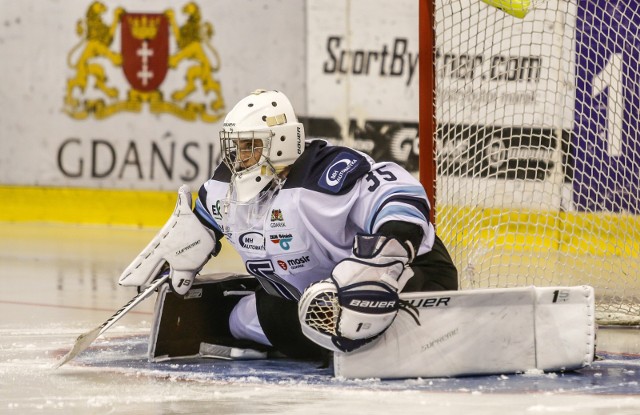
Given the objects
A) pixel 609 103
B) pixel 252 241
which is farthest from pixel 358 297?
pixel 609 103

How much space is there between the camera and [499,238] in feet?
20.9

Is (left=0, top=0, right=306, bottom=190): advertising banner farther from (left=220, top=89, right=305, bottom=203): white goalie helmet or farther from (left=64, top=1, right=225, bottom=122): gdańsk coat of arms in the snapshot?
(left=220, top=89, right=305, bottom=203): white goalie helmet

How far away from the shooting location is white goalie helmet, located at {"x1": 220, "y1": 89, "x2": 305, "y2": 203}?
4332mm

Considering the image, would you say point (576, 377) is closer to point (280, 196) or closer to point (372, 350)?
point (372, 350)

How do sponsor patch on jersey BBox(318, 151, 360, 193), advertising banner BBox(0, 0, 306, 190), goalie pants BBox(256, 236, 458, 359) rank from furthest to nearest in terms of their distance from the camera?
advertising banner BBox(0, 0, 306, 190), goalie pants BBox(256, 236, 458, 359), sponsor patch on jersey BBox(318, 151, 360, 193)

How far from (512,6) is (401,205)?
4.54ft

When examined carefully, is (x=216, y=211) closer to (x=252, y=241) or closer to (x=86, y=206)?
(x=252, y=241)

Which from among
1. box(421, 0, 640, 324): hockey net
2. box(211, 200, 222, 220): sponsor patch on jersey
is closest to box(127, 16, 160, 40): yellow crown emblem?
box(421, 0, 640, 324): hockey net

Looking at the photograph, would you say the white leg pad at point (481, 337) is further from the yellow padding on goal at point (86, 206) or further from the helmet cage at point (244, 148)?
the yellow padding on goal at point (86, 206)

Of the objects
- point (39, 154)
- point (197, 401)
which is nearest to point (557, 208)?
point (197, 401)

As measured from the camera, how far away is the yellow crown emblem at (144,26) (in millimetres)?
9789

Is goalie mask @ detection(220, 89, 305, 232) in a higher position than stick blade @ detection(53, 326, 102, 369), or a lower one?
higher

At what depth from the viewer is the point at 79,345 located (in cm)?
445

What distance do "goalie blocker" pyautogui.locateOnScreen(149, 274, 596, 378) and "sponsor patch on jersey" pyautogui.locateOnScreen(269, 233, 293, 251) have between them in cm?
41
